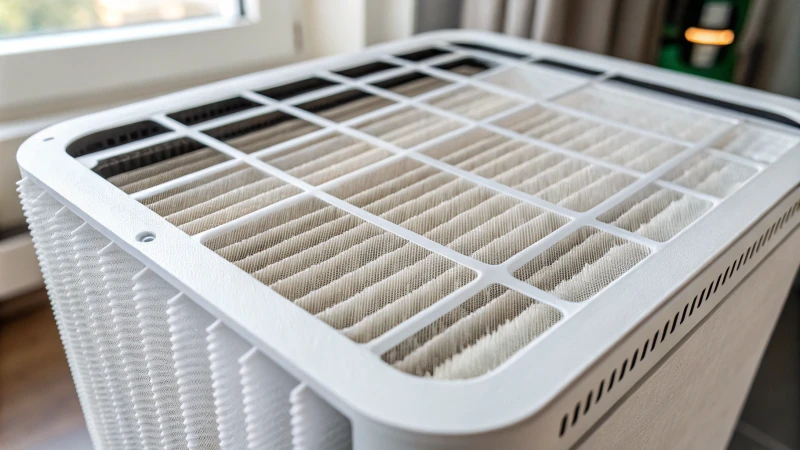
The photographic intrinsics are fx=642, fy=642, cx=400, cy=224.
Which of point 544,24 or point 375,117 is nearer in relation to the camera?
point 375,117

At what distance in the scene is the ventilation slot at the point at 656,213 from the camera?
0.47 meters

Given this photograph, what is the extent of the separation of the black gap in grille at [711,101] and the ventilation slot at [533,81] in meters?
0.07

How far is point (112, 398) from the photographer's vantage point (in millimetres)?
530

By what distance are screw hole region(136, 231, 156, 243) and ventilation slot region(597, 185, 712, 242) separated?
32 centimetres

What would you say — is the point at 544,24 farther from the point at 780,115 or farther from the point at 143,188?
the point at 143,188

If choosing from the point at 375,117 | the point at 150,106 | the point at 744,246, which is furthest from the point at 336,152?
the point at 744,246

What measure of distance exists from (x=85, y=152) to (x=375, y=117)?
27 cm

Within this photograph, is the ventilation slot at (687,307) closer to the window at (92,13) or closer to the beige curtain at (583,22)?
the beige curtain at (583,22)

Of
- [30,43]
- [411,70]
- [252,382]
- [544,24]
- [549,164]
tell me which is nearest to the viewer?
[252,382]

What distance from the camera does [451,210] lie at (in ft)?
1.63

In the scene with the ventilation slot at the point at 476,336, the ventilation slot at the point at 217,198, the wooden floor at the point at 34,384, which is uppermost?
the ventilation slot at the point at 217,198

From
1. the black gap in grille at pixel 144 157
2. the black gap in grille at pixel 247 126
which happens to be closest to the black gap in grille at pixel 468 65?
the black gap in grille at pixel 247 126

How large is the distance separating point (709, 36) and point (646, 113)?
41cm

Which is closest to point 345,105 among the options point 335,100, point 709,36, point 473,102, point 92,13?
point 335,100
